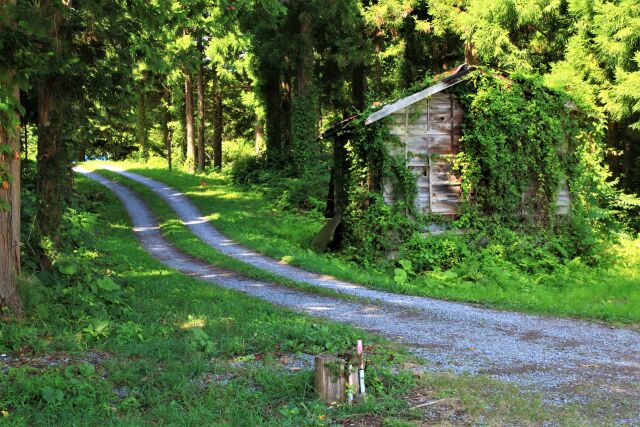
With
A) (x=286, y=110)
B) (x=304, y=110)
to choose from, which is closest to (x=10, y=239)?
(x=304, y=110)

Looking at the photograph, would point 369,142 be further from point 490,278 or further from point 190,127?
point 190,127

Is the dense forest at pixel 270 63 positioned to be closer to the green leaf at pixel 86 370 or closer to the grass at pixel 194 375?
the grass at pixel 194 375

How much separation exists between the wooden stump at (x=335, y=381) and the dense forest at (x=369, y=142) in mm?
1564

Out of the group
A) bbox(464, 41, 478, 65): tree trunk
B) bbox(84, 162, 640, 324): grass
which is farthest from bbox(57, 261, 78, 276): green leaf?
bbox(464, 41, 478, 65): tree trunk

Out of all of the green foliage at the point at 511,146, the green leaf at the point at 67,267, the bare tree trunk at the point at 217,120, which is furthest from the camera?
the bare tree trunk at the point at 217,120

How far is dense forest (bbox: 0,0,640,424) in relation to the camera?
8773 millimetres

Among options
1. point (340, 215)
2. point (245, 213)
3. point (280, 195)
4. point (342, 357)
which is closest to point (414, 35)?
point (280, 195)

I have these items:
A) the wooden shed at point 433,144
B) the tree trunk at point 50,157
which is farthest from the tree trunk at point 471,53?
the tree trunk at point 50,157

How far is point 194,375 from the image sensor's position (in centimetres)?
591

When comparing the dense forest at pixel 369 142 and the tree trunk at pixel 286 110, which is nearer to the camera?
the dense forest at pixel 369 142

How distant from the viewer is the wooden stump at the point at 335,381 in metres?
5.26

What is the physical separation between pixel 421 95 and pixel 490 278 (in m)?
5.18

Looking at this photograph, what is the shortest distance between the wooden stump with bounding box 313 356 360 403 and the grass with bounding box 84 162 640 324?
5659mm

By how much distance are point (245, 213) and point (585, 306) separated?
1377cm
